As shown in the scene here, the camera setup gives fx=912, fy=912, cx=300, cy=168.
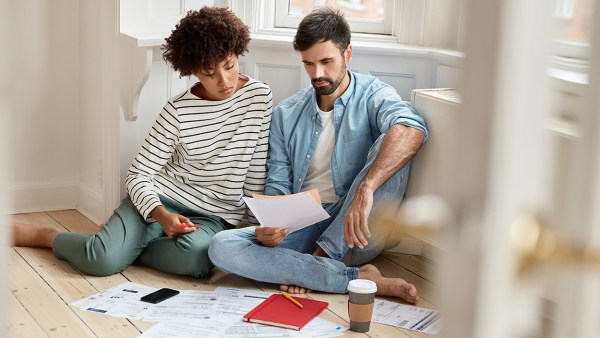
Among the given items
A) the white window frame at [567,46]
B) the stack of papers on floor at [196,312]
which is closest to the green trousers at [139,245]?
the stack of papers on floor at [196,312]

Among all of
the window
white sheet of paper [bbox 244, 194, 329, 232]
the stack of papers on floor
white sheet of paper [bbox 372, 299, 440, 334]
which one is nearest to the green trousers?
the stack of papers on floor

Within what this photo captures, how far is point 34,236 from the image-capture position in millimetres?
3154

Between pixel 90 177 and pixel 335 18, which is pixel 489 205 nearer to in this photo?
pixel 335 18

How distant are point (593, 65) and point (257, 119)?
2465 mm

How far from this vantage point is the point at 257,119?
305cm

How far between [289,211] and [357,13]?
3.66 ft

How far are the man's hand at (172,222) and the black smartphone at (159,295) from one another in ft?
0.71

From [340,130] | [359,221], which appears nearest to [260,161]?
[340,130]

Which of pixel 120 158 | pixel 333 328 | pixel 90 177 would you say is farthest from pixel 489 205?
pixel 90 177

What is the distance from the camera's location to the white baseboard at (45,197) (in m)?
3.55

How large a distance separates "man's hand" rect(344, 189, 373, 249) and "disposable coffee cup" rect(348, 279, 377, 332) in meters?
0.24

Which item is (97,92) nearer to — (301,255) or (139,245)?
(139,245)

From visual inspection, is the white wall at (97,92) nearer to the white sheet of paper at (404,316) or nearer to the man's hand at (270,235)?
the man's hand at (270,235)

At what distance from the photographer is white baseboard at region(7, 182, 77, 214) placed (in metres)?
3.55
